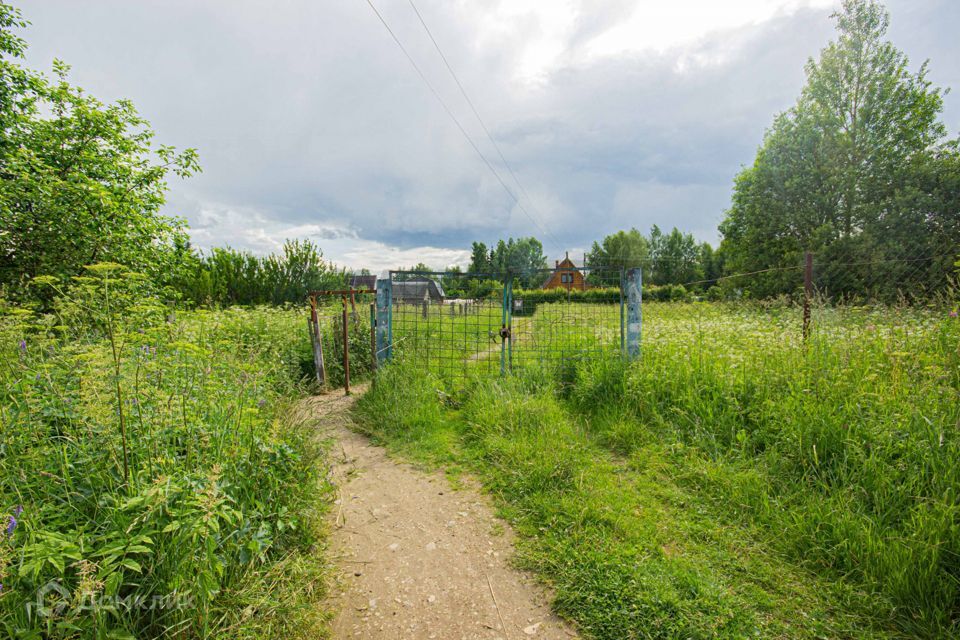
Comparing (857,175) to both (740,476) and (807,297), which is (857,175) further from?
(740,476)

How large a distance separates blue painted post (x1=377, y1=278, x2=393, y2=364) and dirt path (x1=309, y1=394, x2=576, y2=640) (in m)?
3.26

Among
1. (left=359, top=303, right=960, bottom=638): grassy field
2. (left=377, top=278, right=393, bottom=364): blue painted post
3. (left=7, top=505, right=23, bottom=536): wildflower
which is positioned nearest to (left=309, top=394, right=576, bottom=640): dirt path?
(left=359, top=303, right=960, bottom=638): grassy field

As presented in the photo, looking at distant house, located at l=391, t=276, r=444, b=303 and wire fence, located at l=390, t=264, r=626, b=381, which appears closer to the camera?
wire fence, located at l=390, t=264, r=626, b=381

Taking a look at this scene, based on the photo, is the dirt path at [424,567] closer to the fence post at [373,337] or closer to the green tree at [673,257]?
the fence post at [373,337]

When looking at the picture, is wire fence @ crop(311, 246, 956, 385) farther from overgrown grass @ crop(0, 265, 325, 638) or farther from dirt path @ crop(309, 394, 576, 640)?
overgrown grass @ crop(0, 265, 325, 638)

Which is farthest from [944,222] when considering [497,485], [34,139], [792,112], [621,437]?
[34,139]

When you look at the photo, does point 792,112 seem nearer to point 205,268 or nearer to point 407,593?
point 407,593

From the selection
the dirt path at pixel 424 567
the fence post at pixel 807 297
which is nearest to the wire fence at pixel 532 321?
the fence post at pixel 807 297

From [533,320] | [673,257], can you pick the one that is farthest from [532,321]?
[673,257]

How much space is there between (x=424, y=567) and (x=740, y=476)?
2683 mm

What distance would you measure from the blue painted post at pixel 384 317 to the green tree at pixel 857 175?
688 inches

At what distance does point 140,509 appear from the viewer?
1.66 m

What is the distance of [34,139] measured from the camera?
6.34 meters

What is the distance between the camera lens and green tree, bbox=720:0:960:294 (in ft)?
53.8
